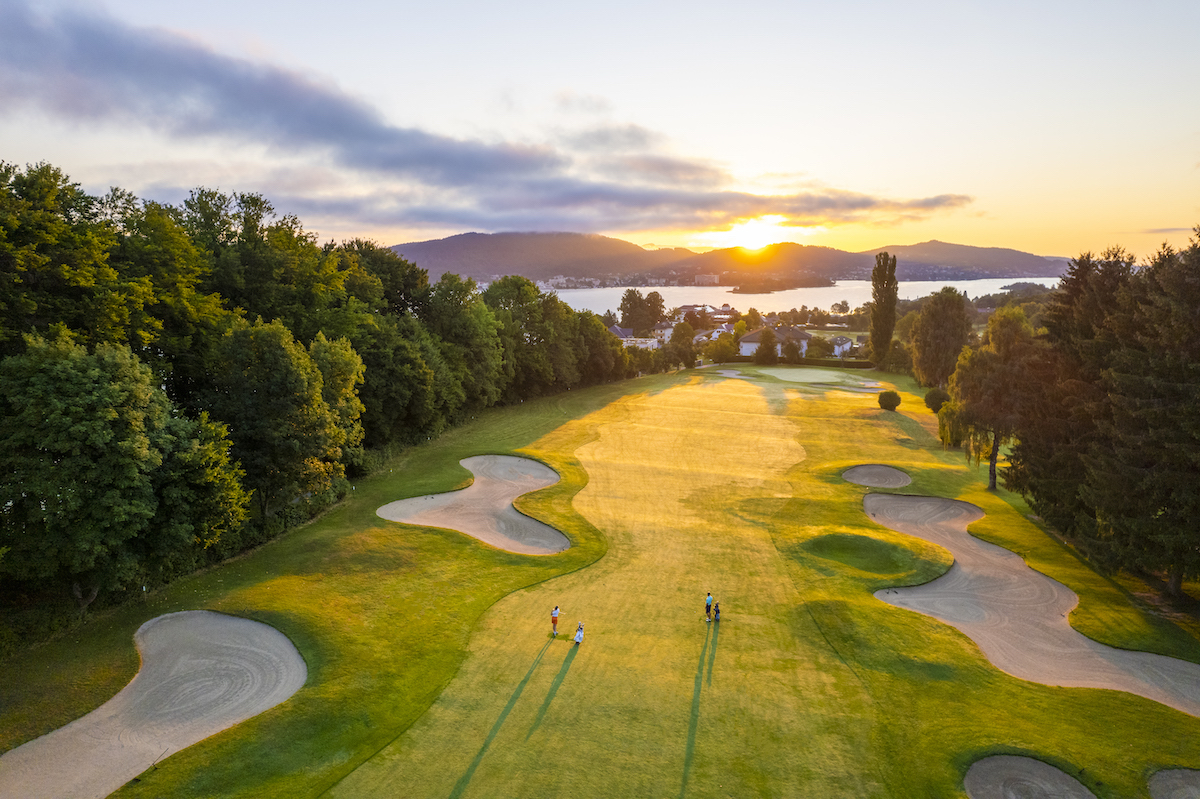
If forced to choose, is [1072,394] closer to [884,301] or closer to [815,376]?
[815,376]

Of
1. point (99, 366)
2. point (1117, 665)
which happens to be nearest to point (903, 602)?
point (1117, 665)

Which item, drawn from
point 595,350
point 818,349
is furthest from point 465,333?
point 818,349

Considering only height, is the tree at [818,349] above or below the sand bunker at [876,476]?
above

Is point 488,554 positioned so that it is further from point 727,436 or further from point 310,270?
point 727,436

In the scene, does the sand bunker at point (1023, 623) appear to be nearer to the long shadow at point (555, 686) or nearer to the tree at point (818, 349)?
the long shadow at point (555, 686)

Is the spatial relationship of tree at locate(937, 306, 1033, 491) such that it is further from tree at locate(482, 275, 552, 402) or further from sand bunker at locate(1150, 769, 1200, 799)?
tree at locate(482, 275, 552, 402)

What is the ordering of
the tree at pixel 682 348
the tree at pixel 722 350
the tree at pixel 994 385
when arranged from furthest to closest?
the tree at pixel 722 350
the tree at pixel 682 348
the tree at pixel 994 385

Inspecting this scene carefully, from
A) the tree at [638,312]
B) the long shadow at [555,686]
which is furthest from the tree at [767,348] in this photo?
the long shadow at [555,686]
